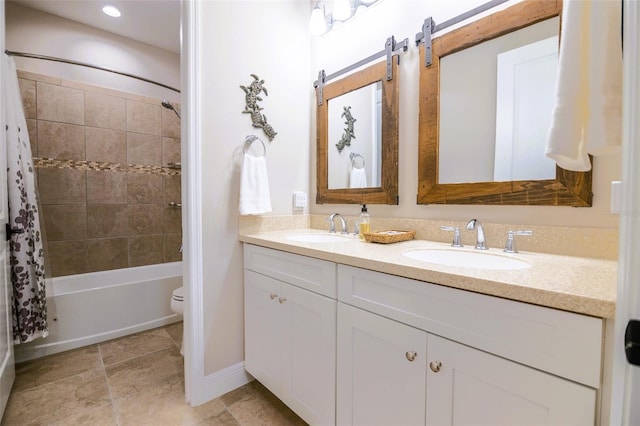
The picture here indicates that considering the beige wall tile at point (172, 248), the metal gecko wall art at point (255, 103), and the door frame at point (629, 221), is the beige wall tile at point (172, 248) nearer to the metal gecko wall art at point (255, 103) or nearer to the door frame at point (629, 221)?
the metal gecko wall art at point (255, 103)

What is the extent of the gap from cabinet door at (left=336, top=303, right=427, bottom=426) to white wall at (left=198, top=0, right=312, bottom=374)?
0.77m

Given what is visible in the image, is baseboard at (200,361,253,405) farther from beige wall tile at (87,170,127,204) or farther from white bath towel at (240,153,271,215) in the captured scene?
beige wall tile at (87,170,127,204)

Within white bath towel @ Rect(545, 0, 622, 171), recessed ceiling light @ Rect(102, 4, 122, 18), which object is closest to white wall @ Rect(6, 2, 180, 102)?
recessed ceiling light @ Rect(102, 4, 122, 18)

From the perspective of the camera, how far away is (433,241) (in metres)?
1.37

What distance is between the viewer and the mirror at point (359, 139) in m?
1.53

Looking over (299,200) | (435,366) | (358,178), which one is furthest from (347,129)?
(435,366)

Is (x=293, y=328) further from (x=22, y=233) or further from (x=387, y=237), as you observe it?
(x=22, y=233)

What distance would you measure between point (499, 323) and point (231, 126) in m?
1.48

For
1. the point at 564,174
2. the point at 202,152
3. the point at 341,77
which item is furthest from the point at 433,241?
the point at 202,152

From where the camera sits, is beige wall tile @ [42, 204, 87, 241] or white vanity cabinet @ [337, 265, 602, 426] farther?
beige wall tile @ [42, 204, 87, 241]

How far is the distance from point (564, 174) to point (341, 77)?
4.12ft

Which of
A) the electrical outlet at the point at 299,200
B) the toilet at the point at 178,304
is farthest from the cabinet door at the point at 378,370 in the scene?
the toilet at the point at 178,304

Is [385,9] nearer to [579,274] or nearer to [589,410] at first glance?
[579,274]

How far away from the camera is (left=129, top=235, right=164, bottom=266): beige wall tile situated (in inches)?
105
